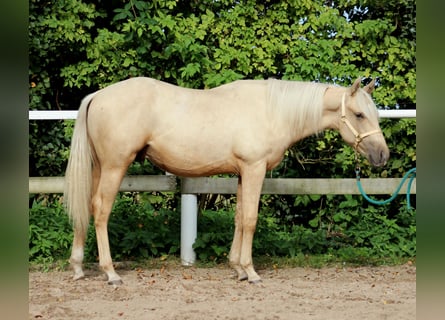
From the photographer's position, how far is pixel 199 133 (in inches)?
181

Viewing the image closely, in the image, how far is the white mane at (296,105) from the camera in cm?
468

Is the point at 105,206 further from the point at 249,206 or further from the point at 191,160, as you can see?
the point at 249,206

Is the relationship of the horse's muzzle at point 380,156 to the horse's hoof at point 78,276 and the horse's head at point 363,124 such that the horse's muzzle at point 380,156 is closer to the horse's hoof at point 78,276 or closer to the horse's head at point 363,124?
the horse's head at point 363,124

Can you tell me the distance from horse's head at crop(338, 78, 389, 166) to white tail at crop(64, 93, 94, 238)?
6.93 feet

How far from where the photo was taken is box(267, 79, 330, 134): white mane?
468 cm

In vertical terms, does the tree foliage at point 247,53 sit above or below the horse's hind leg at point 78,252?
above

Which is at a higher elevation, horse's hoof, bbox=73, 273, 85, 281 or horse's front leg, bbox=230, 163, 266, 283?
horse's front leg, bbox=230, 163, 266, 283

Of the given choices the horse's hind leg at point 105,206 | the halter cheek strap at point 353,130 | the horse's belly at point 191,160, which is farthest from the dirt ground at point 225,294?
the halter cheek strap at point 353,130

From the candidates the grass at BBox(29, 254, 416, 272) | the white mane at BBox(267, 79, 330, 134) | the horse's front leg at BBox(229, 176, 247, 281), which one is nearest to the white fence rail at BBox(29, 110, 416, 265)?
the grass at BBox(29, 254, 416, 272)

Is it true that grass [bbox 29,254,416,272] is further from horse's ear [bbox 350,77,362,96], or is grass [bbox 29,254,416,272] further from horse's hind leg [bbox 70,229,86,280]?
horse's ear [bbox 350,77,362,96]

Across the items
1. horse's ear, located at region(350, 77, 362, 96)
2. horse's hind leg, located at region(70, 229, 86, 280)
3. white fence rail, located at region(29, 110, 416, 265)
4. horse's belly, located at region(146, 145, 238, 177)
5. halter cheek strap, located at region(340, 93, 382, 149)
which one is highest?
horse's ear, located at region(350, 77, 362, 96)

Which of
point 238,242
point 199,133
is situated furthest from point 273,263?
point 199,133

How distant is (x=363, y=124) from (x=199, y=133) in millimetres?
1349

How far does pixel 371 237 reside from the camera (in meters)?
5.71
